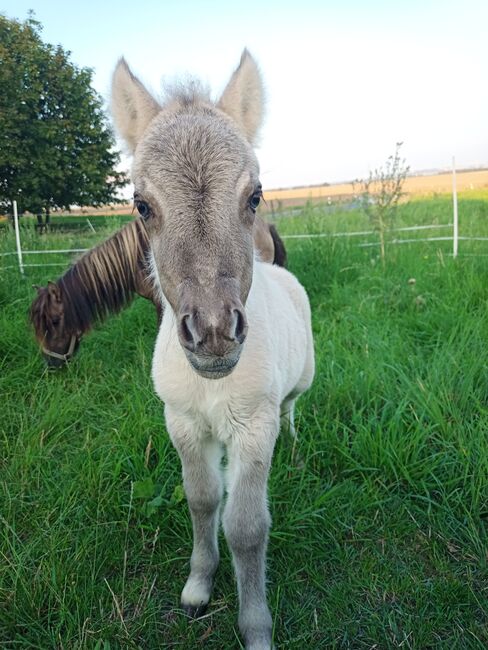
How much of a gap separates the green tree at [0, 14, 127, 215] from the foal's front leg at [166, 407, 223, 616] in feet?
11.6

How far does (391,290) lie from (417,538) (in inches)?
128

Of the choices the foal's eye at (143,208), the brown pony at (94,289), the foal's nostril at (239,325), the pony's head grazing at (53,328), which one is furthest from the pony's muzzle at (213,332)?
the pony's head grazing at (53,328)

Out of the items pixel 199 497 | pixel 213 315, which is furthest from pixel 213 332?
pixel 199 497

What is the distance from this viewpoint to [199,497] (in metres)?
1.91

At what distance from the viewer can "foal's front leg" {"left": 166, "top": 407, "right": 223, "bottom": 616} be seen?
1.86 m

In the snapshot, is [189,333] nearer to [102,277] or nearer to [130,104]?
[130,104]

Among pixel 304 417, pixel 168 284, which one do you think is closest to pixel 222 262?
pixel 168 284

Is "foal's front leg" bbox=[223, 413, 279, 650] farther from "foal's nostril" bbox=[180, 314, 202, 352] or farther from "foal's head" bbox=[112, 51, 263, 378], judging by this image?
"foal's nostril" bbox=[180, 314, 202, 352]

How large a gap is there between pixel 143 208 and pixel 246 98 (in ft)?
2.83

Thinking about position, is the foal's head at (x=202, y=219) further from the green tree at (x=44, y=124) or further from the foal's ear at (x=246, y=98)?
the green tree at (x=44, y=124)

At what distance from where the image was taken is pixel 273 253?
5.05 metres

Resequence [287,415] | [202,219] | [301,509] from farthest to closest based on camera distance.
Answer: [287,415] < [301,509] < [202,219]

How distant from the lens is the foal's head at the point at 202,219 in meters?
1.27

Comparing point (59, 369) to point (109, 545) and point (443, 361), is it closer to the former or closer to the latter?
point (109, 545)
